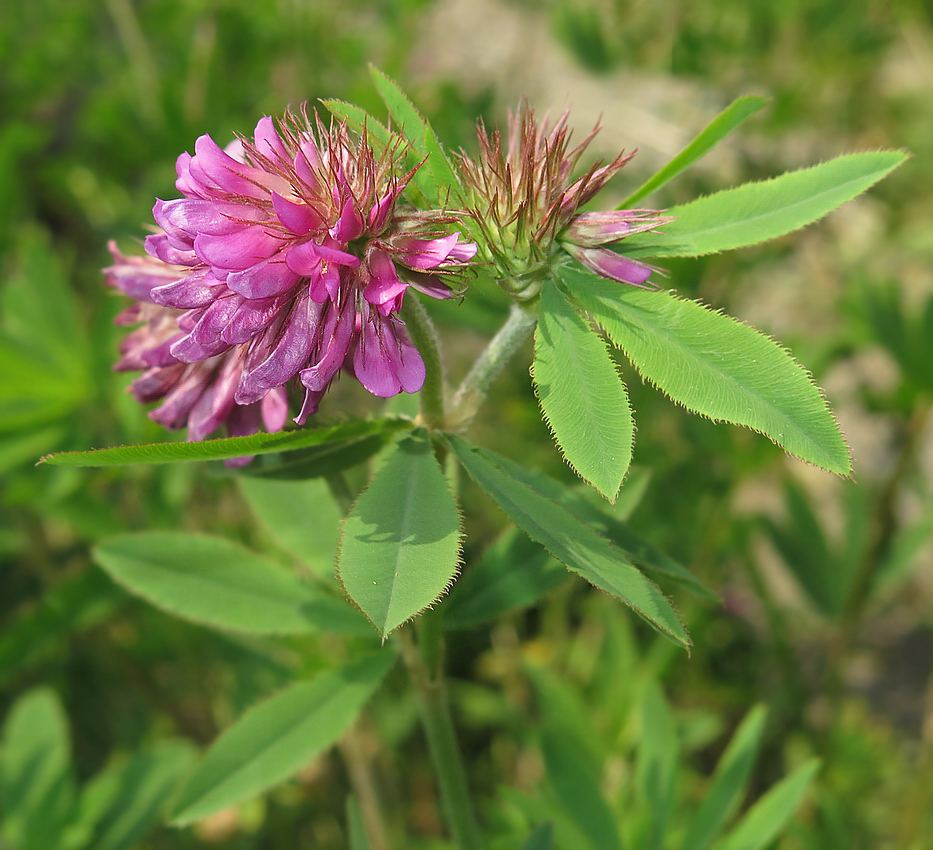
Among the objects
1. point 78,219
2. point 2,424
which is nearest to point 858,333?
point 2,424

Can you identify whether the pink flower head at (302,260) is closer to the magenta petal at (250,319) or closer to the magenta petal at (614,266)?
the magenta petal at (250,319)

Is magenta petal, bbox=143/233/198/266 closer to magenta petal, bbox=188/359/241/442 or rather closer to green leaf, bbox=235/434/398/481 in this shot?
magenta petal, bbox=188/359/241/442

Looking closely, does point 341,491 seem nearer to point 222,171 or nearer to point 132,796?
point 222,171

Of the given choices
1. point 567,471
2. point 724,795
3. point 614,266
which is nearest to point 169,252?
point 614,266

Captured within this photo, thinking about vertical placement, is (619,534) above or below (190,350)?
below

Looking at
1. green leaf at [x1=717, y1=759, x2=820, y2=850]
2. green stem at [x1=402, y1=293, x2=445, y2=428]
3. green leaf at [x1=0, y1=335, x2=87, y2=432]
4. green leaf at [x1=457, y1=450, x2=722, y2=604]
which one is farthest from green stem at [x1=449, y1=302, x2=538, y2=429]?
green leaf at [x1=0, y1=335, x2=87, y2=432]

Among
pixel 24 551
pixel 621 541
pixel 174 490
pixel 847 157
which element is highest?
pixel 847 157

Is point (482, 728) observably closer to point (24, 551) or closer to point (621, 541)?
point (24, 551)
